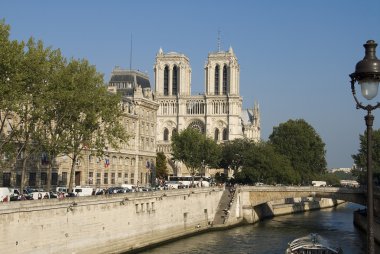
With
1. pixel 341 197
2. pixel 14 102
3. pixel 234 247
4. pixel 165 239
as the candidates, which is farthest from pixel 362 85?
pixel 341 197

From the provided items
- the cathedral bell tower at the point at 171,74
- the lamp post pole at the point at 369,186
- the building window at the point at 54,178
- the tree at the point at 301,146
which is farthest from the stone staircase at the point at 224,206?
the cathedral bell tower at the point at 171,74

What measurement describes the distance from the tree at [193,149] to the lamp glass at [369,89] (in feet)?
345

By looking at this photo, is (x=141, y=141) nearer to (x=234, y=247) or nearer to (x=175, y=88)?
(x=234, y=247)

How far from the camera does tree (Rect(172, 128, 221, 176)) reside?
117 meters

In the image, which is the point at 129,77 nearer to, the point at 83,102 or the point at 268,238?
the point at 268,238

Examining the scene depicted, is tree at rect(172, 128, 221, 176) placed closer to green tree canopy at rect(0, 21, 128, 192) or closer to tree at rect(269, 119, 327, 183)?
tree at rect(269, 119, 327, 183)

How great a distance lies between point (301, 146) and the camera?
137625mm

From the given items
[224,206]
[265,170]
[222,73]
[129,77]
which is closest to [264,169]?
[265,170]

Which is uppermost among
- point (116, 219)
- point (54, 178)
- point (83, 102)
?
point (83, 102)

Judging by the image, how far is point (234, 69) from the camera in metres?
168

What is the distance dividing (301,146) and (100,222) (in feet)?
297

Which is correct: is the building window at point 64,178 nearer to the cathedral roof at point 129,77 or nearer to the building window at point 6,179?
the building window at point 6,179

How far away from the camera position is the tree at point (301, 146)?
451ft

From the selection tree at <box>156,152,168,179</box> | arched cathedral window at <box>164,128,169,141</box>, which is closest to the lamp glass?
tree at <box>156,152,168,179</box>
